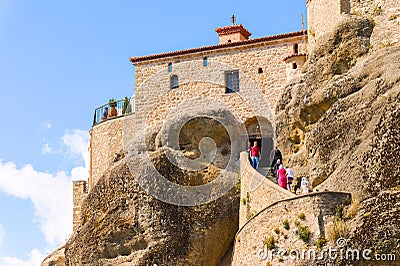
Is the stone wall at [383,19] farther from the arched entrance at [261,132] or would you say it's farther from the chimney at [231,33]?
the chimney at [231,33]

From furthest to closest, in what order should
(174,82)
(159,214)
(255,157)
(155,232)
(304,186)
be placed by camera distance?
(174,82)
(159,214)
(155,232)
(255,157)
(304,186)

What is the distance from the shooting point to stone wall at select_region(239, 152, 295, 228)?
1016 inches

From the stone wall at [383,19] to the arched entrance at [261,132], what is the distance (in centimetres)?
639

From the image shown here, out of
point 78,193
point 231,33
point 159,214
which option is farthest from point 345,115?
point 78,193

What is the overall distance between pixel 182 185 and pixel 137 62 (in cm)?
943

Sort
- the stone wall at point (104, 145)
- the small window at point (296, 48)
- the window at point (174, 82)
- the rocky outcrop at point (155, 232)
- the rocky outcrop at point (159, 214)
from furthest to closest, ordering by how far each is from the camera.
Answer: the stone wall at point (104, 145), the window at point (174, 82), the small window at point (296, 48), the rocky outcrop at point (159, 214), the rocky outcrop at point (155, 232)

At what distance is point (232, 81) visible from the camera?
3731cm

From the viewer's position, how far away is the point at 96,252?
1240 inches

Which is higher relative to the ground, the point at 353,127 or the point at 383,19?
the point at 383,19

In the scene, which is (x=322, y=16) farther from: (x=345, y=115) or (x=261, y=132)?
(x=345, y=115)

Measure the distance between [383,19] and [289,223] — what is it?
Answer: 9549 millimetres

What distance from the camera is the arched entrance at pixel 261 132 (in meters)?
34.2

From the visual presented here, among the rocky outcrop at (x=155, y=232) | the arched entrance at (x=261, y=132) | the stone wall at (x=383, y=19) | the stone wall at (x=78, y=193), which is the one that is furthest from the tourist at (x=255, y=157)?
the stone wall at (x=78, y=193)
